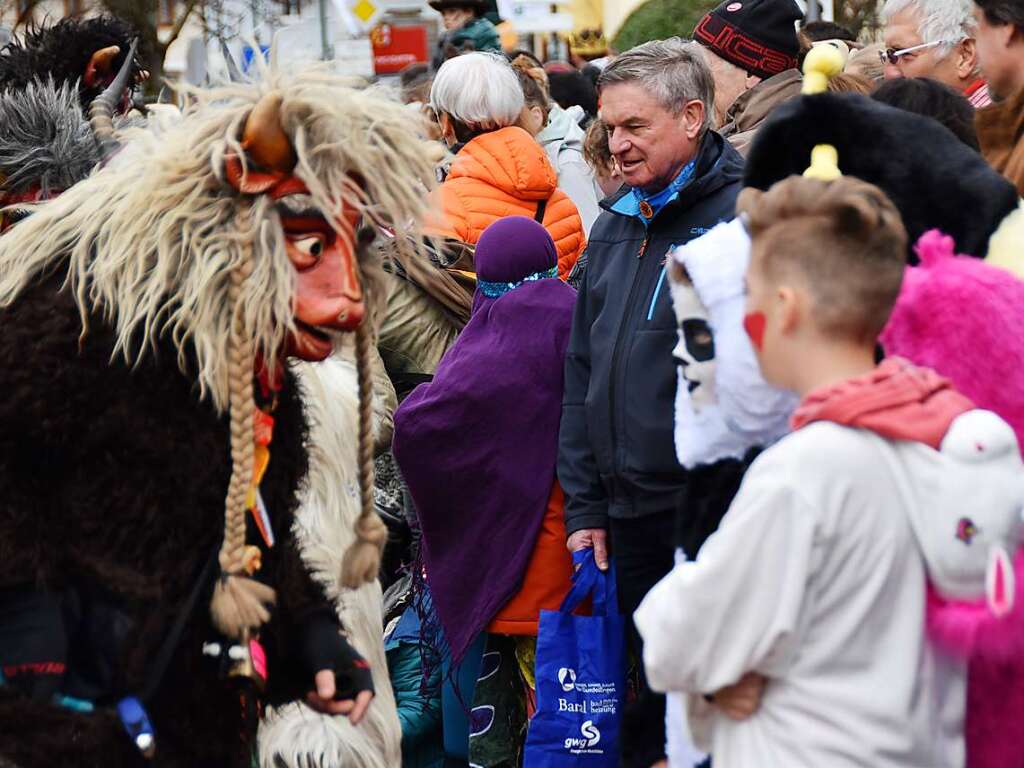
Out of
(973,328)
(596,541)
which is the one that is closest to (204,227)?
(973,328)

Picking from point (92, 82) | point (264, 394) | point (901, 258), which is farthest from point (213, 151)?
point (92, 82)

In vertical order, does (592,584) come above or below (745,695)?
below

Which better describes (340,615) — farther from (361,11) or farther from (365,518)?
(361,11)

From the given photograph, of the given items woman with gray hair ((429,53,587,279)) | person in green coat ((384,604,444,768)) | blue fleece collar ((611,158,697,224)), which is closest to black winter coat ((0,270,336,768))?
blue fleece collar ((611,158,697,224))

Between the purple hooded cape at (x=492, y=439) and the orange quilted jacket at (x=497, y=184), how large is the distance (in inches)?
38.2

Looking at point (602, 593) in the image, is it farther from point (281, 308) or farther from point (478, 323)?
point (281, 308)

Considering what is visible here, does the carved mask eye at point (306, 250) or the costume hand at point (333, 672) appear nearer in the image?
the carved mask eye at point (306, 250)

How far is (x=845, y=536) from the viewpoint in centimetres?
218

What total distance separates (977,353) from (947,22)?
95.1 inches

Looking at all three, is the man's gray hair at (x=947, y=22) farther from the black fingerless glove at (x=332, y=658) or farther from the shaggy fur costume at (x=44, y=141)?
the black fingerless glove at (x=332, y=658)

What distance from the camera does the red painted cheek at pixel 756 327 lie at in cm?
234

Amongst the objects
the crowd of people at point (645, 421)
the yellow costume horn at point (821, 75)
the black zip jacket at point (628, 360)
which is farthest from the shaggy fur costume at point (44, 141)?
the yellow costume horn at point (821, 75)

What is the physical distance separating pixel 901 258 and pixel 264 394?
117 cm

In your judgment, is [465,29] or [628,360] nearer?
[628,360]
